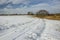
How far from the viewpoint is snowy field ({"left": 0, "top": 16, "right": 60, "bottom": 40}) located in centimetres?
159

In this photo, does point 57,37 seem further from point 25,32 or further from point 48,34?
point 25,32

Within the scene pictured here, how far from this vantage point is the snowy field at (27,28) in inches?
62.7

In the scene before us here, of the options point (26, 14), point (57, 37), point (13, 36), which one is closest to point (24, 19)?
point (26, 14)

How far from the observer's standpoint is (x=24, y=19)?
1.74m

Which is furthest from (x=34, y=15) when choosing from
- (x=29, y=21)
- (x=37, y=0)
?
(x=37, y=0)

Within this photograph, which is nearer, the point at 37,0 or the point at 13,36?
the point at 13,36

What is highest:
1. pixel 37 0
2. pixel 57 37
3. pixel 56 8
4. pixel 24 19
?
pixel 37 0

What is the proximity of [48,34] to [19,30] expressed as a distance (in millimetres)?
427

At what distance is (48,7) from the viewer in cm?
172

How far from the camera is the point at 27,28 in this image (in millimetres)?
1689

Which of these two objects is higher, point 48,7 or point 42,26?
point 48,7

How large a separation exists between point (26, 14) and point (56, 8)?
1.53ft

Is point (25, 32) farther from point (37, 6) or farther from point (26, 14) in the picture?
point (37, 6)

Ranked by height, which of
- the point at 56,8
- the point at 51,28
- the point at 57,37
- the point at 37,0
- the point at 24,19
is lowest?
the point at 57,37
